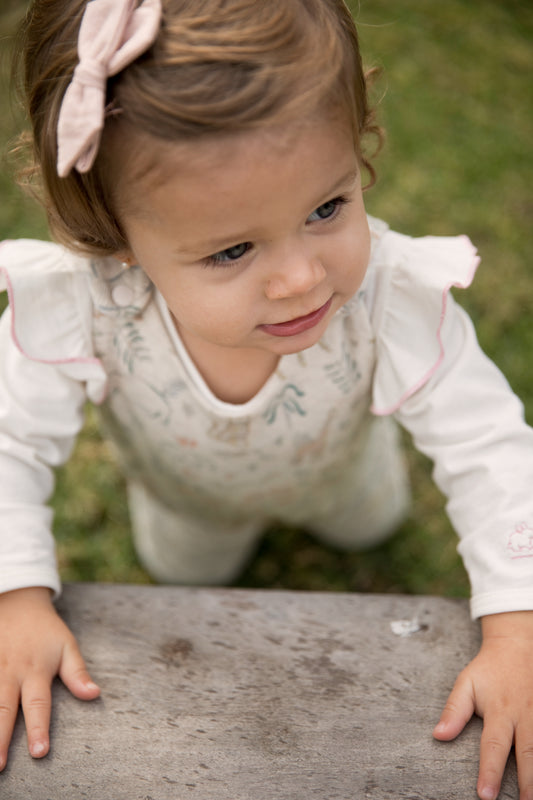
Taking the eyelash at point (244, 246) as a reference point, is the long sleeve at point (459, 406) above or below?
below

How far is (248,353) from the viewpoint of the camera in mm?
1224

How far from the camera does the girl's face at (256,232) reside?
84cm

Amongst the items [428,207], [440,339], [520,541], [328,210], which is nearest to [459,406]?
[440,339]

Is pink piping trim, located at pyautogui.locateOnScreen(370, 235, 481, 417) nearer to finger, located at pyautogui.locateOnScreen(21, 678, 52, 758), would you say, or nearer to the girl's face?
the girl's face

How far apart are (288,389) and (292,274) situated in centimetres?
35

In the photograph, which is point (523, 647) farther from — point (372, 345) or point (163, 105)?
point (163, 105)

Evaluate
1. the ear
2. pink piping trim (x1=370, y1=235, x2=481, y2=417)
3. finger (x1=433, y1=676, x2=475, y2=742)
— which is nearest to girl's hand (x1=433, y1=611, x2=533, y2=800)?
finger (x1=433, y1=676, x2=475, y2=742)

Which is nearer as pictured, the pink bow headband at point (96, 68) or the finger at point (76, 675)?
the pink bow headband at point (96, 68)

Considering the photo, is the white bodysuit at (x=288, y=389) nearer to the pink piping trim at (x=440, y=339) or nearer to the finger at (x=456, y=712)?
the pink piping trim at (x=440, y=339)

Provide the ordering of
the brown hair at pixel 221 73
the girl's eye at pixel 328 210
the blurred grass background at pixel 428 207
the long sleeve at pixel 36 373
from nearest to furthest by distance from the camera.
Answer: the brown hair at pixel 221 73 < the girl's eye at pixel 328 210 < the long sleeve at pixel 36 373 < the blurred grass background at pixel 428 207

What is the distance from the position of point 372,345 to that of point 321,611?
42cm

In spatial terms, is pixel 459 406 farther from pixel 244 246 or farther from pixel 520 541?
pixel 244 246

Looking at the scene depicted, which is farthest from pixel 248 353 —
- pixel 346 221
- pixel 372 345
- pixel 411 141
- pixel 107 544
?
pixel 411 141

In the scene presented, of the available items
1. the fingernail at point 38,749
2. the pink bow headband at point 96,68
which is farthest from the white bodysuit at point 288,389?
the pink bow headband at point 96,68
